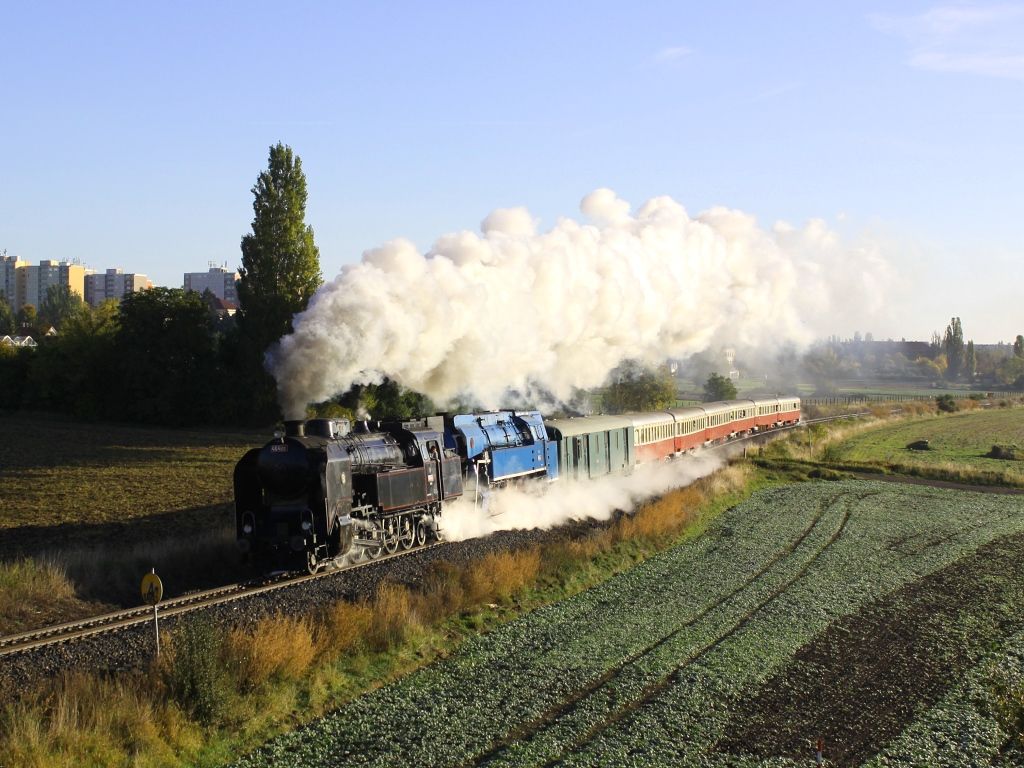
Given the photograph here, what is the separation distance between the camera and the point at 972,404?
10306 centimetres

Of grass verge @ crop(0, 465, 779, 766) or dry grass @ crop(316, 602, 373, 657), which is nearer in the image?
grass verge @ crop(0, 465, 779, 766)

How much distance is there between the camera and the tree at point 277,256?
5088 cm

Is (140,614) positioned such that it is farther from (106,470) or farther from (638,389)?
(638,389)

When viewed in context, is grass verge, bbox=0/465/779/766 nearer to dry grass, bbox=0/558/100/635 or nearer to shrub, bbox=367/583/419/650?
shrub, bbox=367/583/419/650

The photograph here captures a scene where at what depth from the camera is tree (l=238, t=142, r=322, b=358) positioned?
50875 mm

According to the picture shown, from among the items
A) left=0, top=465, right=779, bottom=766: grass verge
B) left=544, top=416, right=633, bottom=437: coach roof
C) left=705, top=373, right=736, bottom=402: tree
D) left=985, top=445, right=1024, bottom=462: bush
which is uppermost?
left=705, top=373, right=736, bottom=402: tree

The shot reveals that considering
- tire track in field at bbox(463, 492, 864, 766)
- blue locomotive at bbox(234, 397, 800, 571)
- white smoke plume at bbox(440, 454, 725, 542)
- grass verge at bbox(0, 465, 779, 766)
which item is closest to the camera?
grass verge at bbox(0, 465, 779, 766)

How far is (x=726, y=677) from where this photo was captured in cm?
1366

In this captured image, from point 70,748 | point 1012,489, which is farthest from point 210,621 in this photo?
point 1012,489

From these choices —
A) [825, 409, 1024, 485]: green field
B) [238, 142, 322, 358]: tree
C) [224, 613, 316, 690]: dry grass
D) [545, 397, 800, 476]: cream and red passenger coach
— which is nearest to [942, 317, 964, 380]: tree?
[825, 409, 1024, 485]: green field

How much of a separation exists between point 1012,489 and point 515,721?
35243 mm

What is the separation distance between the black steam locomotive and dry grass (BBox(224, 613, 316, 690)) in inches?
185

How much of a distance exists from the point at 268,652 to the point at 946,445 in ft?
189

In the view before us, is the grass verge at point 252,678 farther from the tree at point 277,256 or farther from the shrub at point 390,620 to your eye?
the tree at point 277,256
